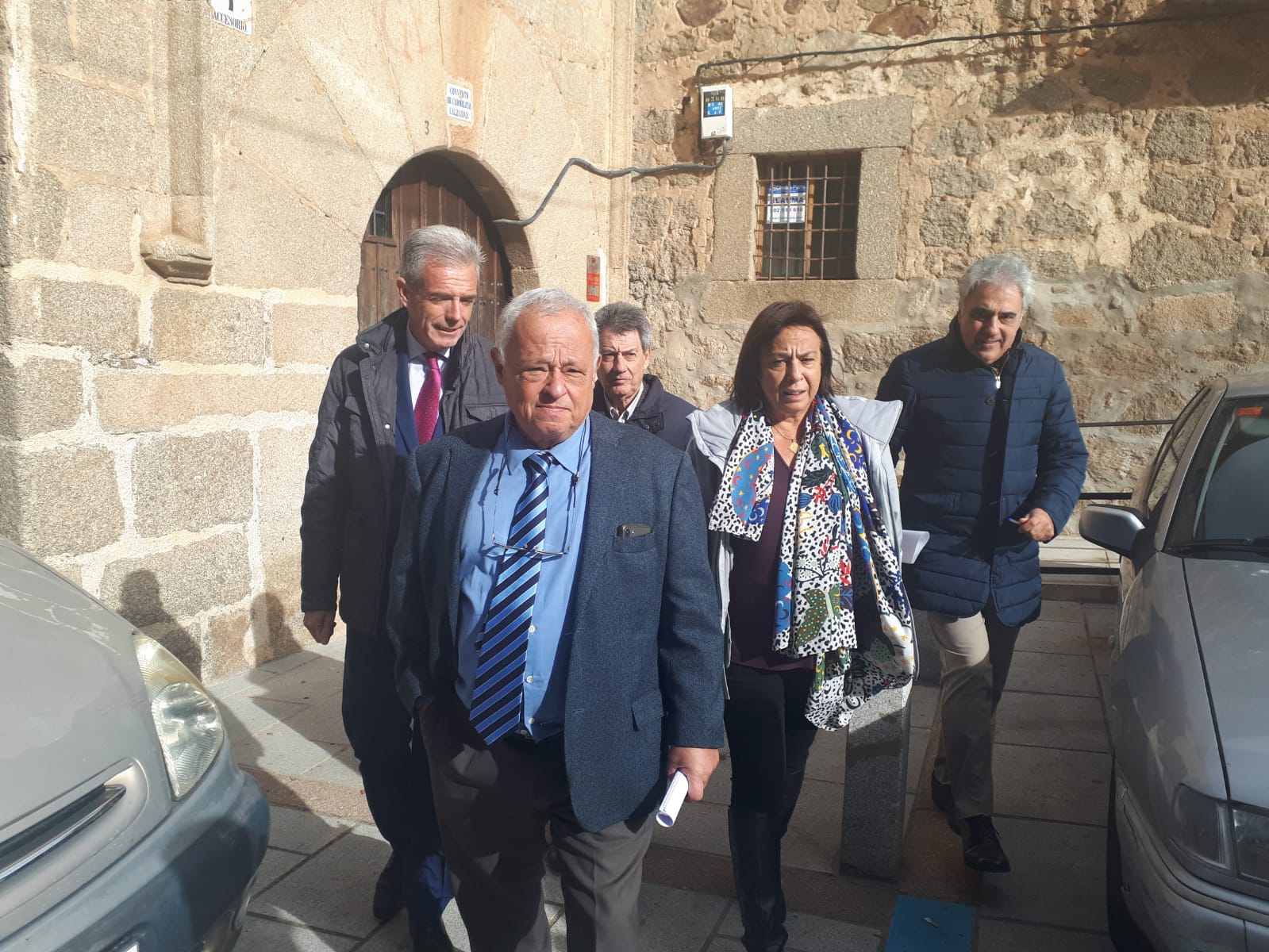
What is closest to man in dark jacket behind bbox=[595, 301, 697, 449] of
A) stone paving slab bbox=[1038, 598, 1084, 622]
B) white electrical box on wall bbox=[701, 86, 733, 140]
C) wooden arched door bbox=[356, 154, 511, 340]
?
wooden arched door bbox=[356, 154, 511, 340]

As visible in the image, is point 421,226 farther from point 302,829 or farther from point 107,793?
point 107,793

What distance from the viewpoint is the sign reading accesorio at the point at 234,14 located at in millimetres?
4482

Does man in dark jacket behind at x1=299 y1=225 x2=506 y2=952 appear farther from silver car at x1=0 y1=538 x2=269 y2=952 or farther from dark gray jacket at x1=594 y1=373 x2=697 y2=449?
dark gray jacket at x1=594 y1=373 x2=697 y2=449

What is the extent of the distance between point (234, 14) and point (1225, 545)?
455cm

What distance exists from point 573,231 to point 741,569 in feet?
18.3

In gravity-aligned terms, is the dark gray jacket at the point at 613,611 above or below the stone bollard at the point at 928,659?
above

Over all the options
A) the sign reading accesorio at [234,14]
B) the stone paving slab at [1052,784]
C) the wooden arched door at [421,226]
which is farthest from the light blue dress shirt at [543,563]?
the wooden arched door at [421,226]

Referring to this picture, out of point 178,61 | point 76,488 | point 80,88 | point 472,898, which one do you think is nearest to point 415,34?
point 178,61

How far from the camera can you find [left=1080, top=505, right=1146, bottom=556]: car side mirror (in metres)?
3.20

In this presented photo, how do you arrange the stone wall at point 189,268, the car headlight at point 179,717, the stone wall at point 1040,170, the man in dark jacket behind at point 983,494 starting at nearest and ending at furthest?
the car headlight at point 179,717 < the man in dark jacket behind at point 983,494 < the stone wall at point 189,268 < the stone wall at point 1040,170

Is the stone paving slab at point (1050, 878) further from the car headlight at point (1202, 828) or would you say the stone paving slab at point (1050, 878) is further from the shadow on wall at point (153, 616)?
the shadow on wall at point (153, 616)

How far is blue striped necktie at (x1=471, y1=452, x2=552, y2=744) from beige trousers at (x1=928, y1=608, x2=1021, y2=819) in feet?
5.50

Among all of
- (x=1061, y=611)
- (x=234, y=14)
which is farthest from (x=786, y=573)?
(x=1061, y=611)

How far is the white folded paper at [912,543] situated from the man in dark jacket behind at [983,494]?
346 mm
